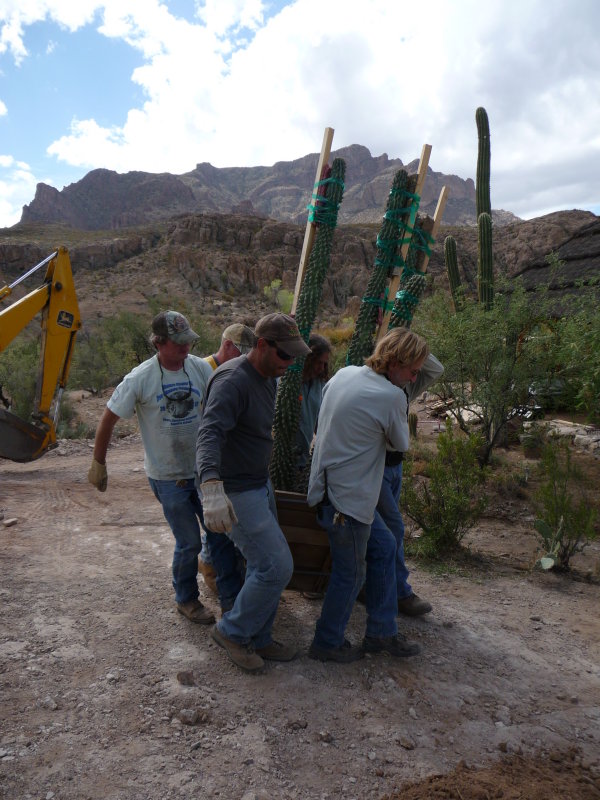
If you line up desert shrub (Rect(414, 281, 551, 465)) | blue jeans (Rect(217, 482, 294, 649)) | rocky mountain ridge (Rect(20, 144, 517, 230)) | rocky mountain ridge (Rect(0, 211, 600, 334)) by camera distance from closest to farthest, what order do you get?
blue jeans (Rect(217, 482, 294, 649)) → desert shrub (Rect(414, 281, 551, 465)) → rocky mountain ridge (Rect(0, 211, 600, 334)) → rocky mountain ridge (Rect(20, 144, 517, 230))

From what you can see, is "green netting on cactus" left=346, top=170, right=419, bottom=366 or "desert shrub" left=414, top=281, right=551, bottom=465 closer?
"green netting on cactus" left=346, top=170, right=419, bottom=366

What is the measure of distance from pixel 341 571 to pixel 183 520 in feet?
3.16

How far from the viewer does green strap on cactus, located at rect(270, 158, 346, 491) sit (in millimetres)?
3773

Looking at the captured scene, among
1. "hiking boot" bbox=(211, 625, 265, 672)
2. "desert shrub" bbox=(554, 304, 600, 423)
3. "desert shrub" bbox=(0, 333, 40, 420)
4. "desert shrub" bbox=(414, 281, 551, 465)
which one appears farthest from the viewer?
"desert shrub" bbox=(0, 333, 40, 420)

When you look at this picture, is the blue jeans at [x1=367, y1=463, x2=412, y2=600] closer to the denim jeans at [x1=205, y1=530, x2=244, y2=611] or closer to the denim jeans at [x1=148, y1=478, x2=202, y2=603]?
the denim jeans at [x1=205, y1=530, x2=244, y2=611]

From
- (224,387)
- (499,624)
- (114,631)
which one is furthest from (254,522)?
(499,624)

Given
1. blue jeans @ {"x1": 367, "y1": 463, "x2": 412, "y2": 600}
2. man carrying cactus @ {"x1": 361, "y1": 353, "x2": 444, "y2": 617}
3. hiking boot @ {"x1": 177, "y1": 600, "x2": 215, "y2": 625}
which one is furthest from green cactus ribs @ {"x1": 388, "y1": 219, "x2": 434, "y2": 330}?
hiking boot @ {"x1": 177, "y1": 600, "x2": 215, "y2": 625}

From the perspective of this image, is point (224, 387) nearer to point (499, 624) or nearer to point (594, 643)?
point (499, 624)

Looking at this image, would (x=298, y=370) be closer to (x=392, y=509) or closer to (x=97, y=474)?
(x=392, y=509)

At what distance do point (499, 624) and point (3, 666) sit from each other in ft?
9.30

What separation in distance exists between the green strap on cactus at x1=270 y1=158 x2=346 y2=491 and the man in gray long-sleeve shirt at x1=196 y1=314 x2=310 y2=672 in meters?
0.85

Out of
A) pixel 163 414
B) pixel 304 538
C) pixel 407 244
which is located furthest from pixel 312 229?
pixel 304 538

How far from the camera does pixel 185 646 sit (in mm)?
3143

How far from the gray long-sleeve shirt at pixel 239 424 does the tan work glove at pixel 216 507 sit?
127mm
